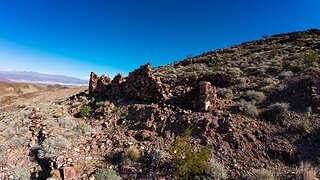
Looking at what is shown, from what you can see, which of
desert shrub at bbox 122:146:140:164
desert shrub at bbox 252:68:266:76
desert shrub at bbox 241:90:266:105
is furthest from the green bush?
desert shrub at bbox 252:68:266:76

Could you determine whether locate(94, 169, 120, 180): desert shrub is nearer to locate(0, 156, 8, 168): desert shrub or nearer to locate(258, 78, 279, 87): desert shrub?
locate(0, 156, 8, 168): desert shrub

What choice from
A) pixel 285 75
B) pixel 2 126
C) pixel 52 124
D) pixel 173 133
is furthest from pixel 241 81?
pixel 2 126

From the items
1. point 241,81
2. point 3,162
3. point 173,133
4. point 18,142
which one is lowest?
point 3,162

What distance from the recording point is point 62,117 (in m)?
11.7

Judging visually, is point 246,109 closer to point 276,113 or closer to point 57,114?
point 276,113

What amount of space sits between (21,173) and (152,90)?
651 centimetres

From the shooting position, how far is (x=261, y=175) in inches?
274

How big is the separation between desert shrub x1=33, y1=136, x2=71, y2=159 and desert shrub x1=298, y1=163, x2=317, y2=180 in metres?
7.80

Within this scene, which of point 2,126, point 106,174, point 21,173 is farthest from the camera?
point 2,126

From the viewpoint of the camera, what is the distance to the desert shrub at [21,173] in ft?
25.9

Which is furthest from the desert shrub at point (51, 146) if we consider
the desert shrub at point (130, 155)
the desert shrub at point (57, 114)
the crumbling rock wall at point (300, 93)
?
the crumbling rock wall at point (300, 93)

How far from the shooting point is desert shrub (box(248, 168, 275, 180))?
22.6 ft

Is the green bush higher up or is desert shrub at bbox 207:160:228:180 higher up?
the green bush

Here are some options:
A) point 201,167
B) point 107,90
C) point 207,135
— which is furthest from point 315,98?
point 107,90
